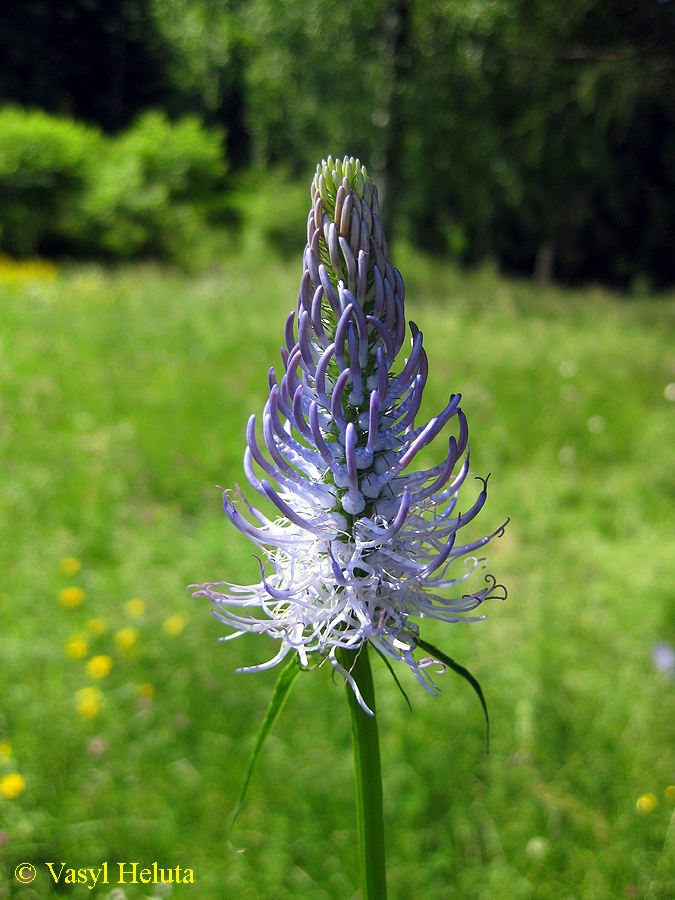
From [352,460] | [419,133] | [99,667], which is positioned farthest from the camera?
[419,133]

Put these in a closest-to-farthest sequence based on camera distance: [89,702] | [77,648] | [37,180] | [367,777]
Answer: [367,777] → [89,702] → [77,648] → [37,180]

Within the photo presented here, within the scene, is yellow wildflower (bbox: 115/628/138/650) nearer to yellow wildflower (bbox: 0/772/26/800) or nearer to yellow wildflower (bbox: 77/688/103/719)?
yellow wildflower (bbox: 77/688/103/719)

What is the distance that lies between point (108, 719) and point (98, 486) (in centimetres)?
243

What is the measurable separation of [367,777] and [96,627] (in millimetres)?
2477

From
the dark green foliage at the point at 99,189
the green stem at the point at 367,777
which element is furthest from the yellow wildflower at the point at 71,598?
the dark green foliage at the point at 99,189

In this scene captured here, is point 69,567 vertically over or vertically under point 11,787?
over

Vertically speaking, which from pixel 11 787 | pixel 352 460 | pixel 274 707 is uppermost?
pixel 352 460

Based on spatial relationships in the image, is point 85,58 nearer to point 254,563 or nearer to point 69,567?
point 69,567

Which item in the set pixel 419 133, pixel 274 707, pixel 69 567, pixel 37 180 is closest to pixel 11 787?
pixel 69 567

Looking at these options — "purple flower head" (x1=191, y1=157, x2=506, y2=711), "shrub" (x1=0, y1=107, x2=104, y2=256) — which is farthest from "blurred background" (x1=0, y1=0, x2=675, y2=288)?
"purple flower head" (x1=191, y1=157, x2=506, y2=711)

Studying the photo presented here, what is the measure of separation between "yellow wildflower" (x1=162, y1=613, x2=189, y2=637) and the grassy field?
27mm

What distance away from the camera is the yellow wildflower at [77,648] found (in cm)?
302

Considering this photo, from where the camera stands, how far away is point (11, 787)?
237 cm

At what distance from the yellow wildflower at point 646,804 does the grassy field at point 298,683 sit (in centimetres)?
2
